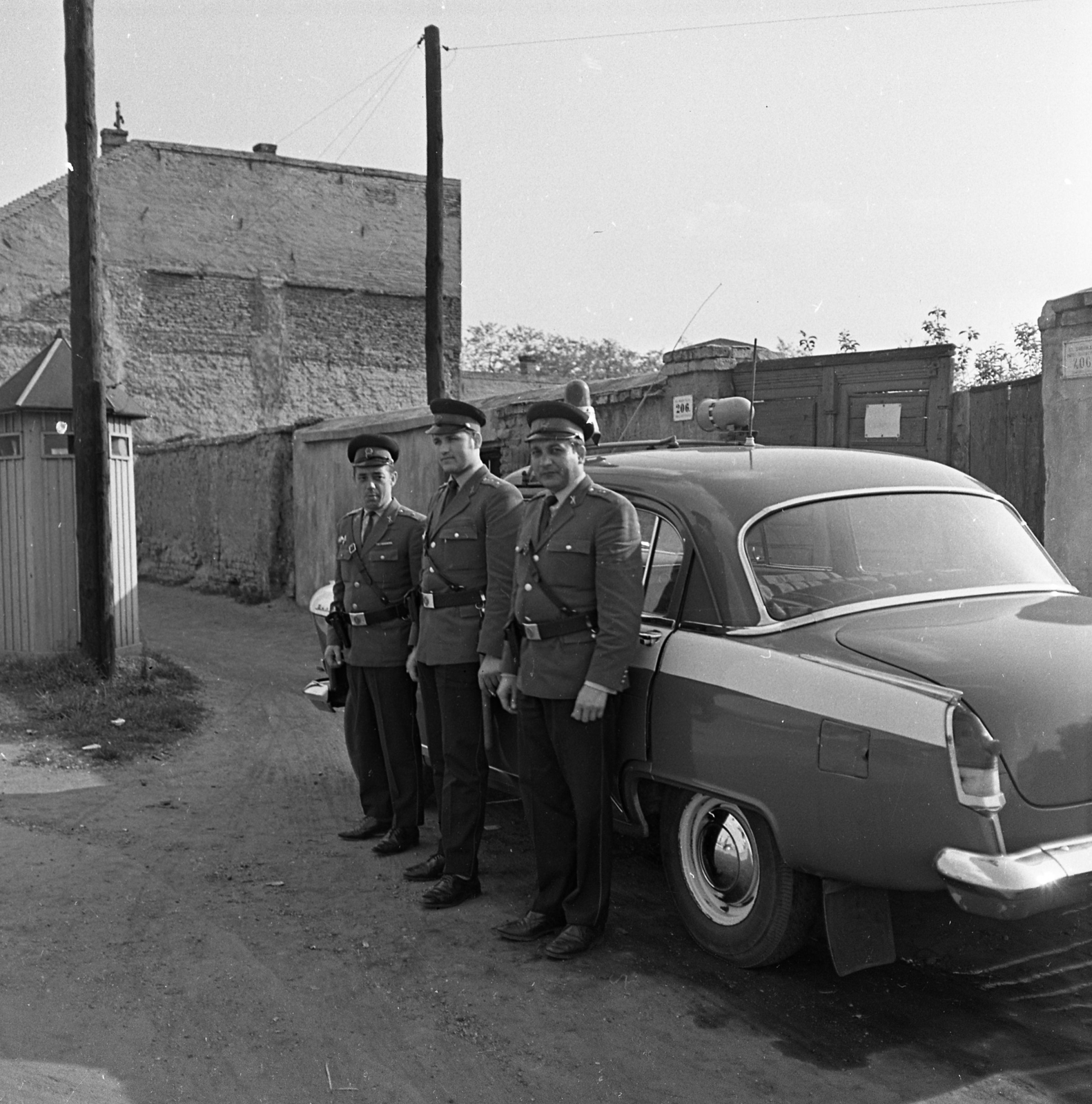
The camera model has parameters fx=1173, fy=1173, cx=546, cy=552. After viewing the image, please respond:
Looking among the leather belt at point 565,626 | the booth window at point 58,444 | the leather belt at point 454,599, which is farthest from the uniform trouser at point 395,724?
the booth window at point 58,444

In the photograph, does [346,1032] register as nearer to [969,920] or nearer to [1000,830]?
[1000,830]

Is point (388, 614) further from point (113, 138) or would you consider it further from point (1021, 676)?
point (113, 138)

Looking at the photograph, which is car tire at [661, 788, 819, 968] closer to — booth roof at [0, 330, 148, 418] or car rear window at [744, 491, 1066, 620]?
car rear window at [744, 491, 1066, 620]

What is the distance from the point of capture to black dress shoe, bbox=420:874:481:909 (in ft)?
15.1

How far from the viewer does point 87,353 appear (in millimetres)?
8953

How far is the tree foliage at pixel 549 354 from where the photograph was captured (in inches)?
1832

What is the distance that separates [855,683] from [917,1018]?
1084 millimetres

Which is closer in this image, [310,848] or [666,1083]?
[666,1083]

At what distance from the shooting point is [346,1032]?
11.6ft

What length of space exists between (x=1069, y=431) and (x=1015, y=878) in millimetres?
5421

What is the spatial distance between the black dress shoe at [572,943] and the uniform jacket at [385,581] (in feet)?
5.41

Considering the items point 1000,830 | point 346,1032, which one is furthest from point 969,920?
point 346,1032

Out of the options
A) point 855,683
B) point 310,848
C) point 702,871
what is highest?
point 855,683

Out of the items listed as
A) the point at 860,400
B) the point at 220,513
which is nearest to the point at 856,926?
the point at 860,400
